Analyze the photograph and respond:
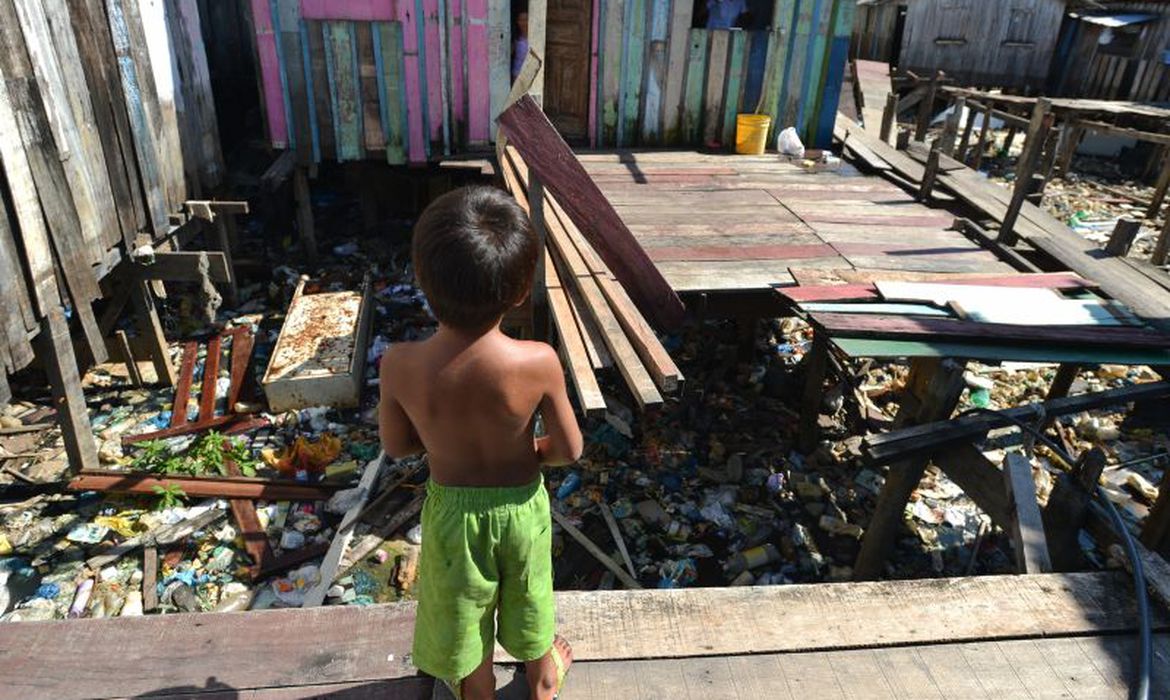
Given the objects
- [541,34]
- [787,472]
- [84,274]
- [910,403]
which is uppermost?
[541,34]

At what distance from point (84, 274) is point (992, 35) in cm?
2334

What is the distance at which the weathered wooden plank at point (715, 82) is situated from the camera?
811cm

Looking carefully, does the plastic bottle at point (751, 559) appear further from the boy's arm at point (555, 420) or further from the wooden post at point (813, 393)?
the boy's arm at point (555, 420)

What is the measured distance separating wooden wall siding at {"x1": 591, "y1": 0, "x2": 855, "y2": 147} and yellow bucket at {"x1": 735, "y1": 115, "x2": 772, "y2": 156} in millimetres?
321

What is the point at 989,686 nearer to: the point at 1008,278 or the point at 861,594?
the point at 861,594

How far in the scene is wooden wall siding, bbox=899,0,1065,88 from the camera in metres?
20.1

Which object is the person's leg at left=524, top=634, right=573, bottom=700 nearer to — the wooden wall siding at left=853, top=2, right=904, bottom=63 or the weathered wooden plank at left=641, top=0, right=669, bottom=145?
the weathered wooden plank at left=641, top=0, right=669, bottom=145

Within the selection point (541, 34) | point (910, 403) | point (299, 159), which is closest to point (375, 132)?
point (299, 159)

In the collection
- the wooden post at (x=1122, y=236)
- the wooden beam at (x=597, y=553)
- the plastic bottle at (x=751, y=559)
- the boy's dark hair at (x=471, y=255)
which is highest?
the boy's dark hair at (x=471, y=255)

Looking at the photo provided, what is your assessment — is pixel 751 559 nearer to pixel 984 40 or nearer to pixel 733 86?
pixel 733 86

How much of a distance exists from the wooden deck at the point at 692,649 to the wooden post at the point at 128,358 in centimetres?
448

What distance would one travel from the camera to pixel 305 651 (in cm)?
240

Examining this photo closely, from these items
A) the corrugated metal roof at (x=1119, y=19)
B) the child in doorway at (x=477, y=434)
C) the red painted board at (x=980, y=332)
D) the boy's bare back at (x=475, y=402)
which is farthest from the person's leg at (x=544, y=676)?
the corrugated metal roof at (x=1119, y=19)

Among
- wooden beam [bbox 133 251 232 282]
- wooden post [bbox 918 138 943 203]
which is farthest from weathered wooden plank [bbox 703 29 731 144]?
wooden beam [bbox 133 251 232 282]
